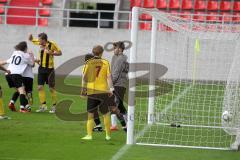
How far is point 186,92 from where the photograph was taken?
17.8 m

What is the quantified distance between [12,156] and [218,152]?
13.0ft

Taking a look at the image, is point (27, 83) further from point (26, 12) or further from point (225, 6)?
point (225, 6)

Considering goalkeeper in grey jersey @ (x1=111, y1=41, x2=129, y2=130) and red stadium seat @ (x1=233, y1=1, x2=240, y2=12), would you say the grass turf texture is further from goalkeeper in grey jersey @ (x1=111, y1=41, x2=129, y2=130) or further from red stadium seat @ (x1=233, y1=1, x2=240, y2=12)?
red stadium seat @ (x1=233, y1=1, x2=240, y2=12)

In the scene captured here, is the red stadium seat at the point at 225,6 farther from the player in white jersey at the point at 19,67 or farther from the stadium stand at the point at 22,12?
the player in white jersey at the point at 19,67

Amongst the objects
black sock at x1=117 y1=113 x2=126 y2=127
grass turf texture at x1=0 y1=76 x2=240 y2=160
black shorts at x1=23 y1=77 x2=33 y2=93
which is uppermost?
black shorts at x1=23 y1=77 x2=33 y2=93

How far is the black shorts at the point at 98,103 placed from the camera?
14.2 m

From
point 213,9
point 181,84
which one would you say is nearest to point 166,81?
point 181,84

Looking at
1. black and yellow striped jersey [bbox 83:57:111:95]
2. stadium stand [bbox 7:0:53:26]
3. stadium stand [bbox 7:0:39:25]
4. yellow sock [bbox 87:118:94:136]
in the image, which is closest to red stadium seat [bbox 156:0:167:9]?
stadium stand [bbox 7:0:53:26]

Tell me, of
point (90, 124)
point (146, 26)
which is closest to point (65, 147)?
point (90, 124)

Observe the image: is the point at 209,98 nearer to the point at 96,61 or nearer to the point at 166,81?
the point at 166,81

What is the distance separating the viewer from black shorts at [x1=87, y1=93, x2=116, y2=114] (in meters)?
14.2

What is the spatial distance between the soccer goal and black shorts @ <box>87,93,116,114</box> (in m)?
0.60

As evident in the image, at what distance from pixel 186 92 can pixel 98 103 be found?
411cm

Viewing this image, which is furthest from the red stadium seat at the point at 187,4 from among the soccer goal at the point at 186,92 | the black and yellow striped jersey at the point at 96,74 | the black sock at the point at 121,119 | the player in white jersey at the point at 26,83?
the black and yellow striped jersey at the point at 96,74
